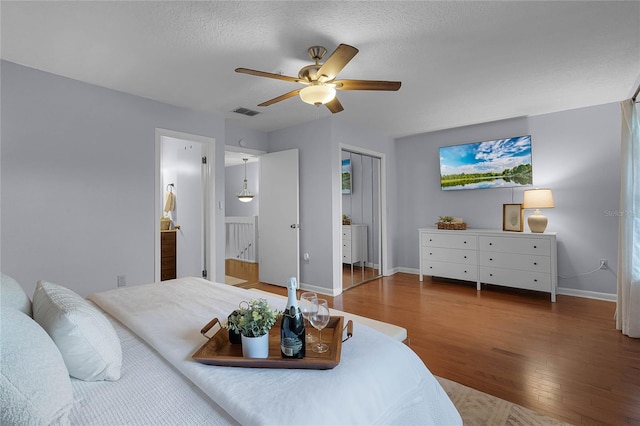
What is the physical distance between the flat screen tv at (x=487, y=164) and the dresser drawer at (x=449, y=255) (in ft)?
3.49

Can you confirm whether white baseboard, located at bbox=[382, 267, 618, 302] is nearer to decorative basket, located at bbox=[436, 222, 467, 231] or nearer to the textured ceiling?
decorative basket, located at bbox=[436, 222, 467, 231]

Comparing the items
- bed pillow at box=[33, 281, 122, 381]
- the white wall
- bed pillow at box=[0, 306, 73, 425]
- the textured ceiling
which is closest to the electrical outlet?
the white wall

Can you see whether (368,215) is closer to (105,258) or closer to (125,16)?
(105,258)

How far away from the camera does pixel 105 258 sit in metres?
3.19

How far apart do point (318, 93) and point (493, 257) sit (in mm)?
3460

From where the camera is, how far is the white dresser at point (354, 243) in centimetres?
488

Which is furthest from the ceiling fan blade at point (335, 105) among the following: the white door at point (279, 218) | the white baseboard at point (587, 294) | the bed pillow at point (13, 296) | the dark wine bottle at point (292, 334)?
the white baseboard at point (587, 294)

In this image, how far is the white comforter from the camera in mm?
862

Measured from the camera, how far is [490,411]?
1781 mm

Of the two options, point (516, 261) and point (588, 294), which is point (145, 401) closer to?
point (516, 261)

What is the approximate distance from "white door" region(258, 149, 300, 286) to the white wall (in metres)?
1.62

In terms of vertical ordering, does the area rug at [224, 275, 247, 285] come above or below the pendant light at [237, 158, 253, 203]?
below

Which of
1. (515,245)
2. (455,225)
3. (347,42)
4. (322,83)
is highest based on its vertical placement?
(347,42)

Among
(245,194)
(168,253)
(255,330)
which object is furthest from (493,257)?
(245,194)
